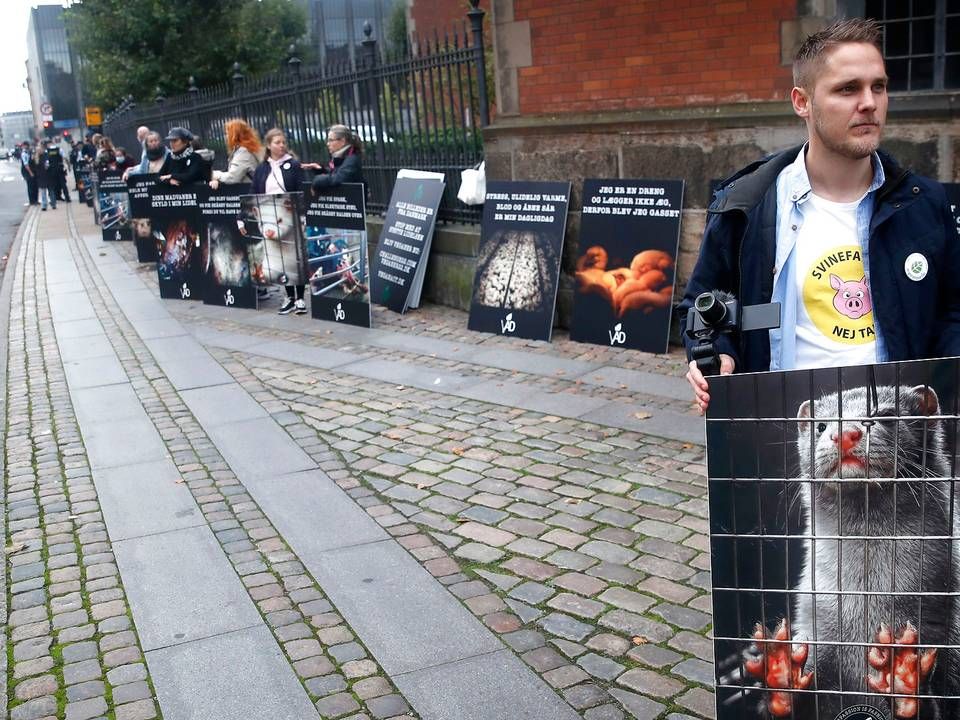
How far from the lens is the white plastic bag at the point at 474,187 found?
978 centimetres

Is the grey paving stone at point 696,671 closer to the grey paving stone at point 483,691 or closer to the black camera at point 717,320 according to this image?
the grey paving stone at point 483,691

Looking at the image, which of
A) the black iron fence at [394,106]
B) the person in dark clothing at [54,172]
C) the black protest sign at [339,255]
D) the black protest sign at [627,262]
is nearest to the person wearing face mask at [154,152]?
the black iron fence at [394,106]

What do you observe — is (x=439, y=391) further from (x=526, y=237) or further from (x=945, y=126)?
(x=945, y=126)

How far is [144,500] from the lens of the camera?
5.59 metres

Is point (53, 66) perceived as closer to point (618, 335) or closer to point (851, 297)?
point (618, 335)

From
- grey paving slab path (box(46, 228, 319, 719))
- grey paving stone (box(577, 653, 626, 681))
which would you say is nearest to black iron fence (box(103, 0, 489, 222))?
grey paving slab path (box(46, 228, 319, 719))

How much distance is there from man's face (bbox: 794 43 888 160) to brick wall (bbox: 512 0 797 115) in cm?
529

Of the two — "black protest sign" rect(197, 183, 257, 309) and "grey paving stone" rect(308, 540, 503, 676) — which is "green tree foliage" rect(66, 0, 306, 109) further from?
"grey paving stone" rect(308, 540, 503, 676)

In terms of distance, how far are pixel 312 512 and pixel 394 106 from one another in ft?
22.2

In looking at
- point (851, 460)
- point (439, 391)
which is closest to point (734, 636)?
point (851, 460)

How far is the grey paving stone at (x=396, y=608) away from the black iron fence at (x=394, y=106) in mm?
5916

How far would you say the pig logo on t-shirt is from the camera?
2.68 m

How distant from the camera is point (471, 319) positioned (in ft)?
30.9

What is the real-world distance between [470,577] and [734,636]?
2211 millimetres
